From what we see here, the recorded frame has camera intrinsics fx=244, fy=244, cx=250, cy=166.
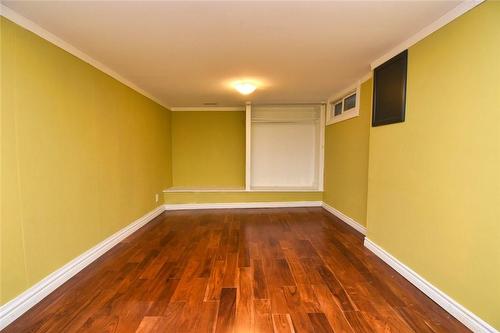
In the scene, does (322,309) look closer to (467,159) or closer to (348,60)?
(467,159)

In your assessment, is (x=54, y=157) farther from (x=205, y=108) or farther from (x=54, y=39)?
(x=205, y=108)

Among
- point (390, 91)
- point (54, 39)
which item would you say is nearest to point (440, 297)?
point (390, 91)

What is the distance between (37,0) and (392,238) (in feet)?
Result: 11.5

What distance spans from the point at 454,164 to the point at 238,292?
6.30ft

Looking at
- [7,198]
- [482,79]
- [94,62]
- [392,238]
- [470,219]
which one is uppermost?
[94,62]

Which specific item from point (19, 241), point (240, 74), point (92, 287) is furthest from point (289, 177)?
point (19, 241)

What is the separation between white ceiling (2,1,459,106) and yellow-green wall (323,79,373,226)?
0.64m

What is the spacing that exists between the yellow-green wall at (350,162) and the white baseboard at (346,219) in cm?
5

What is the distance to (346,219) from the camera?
4.00 metres

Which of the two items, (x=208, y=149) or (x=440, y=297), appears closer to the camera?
(x=440, y=297)

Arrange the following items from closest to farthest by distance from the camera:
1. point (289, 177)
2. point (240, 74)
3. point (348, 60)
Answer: point (348, 60)
point (240, 74)
point (289, 177)

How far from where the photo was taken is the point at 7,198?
1684mm

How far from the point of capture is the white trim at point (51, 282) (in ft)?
5.49

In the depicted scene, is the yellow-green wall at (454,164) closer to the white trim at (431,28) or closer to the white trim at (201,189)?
the white trim at (431,28)
